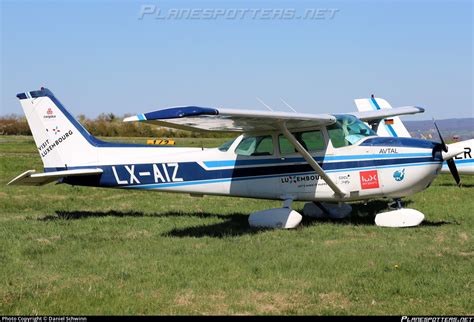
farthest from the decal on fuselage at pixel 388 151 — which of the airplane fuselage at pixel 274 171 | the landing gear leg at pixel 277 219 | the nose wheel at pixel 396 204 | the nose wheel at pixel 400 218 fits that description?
the landing gear leg at pixel 277 219

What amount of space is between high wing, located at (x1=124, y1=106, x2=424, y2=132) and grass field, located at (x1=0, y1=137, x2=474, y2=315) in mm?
1838

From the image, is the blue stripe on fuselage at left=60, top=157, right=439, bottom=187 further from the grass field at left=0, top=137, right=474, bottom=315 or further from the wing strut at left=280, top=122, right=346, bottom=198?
the grass field at left=0, top=137, right=474, bottom=315

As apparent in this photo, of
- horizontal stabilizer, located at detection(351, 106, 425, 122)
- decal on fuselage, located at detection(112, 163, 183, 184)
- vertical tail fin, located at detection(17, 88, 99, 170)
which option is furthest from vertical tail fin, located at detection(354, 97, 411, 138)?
vertical tail fin, located at detection(17, 88, 99, 170)

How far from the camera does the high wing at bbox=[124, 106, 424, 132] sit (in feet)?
26.9

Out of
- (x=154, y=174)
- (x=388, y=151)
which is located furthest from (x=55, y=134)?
(x=388, y=151)

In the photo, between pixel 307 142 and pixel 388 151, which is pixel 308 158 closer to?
pixel 307 142

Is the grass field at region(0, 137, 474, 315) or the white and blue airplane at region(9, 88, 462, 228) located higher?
the white and blue airplane at region(9, 88, 462, 228)

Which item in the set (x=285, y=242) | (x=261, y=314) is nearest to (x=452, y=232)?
(x=285, y=242)

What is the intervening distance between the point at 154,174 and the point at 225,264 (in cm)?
459

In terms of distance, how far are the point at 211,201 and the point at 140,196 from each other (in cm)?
224

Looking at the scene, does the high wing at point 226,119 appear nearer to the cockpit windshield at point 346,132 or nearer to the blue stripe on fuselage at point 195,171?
the cockpit windshield at point 346,132

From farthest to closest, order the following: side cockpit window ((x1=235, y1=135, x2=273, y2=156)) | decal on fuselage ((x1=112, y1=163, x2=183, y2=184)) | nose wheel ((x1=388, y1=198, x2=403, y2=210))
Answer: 1. decal on fuselage ((x1=112, y1=163, x2=183, y2=184))
2. side cockpit window ((x1=235, y1=135, x2=273, y2=156))
3. nose wheel ((x1=388, y1=198, x2=403, y2=210))

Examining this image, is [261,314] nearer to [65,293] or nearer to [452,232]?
[65,293]

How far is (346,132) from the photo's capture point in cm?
1060
